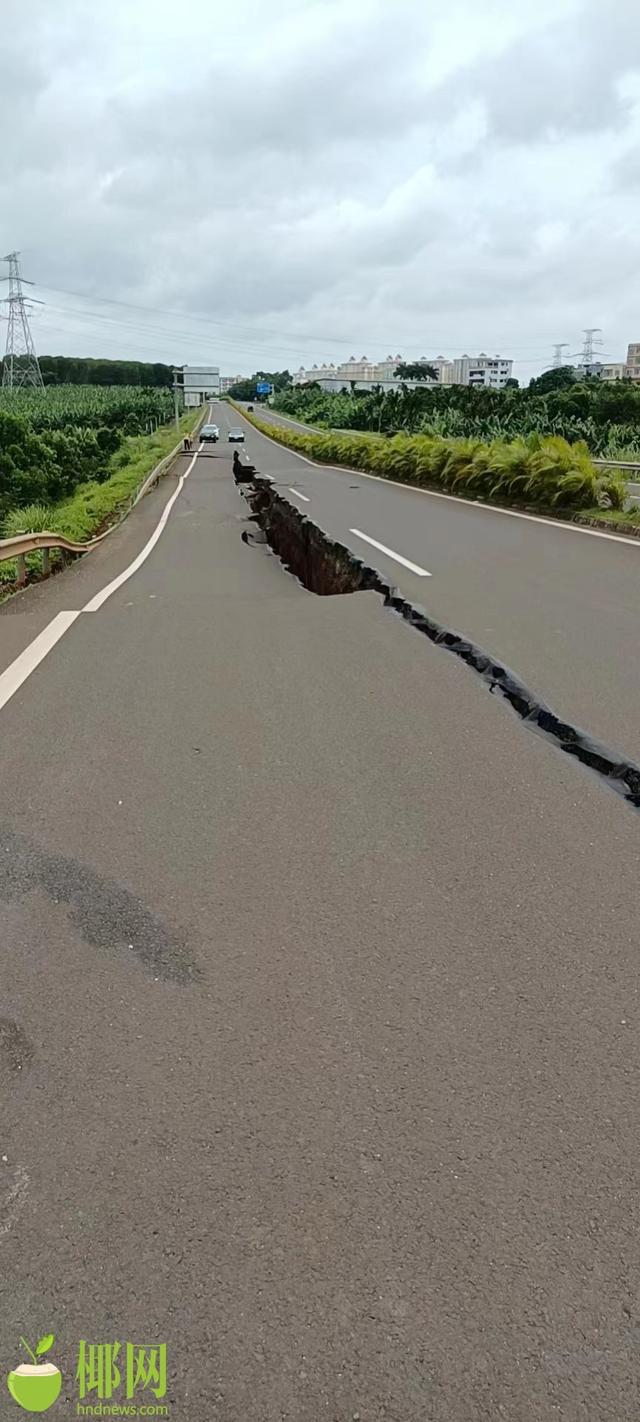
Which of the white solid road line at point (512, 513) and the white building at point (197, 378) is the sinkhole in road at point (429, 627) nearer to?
the white solid road line at point (512, 513)

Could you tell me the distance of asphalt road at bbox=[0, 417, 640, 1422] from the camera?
1794 millimetres

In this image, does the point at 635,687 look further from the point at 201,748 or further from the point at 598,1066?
the point at 598,1066

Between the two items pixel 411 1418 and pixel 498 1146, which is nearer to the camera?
pixel 411 1418

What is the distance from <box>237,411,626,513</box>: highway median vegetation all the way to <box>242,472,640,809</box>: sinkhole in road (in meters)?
4.99

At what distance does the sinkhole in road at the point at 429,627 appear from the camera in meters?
4.66

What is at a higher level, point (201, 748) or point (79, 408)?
point (79, 408)

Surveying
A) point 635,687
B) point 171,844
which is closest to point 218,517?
point 635,687

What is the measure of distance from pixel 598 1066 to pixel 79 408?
88227 millimetres

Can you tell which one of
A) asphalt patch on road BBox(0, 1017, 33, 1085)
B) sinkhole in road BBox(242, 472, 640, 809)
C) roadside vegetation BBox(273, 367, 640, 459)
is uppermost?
roadside vegetation BBox(273, 367, 640, 459)

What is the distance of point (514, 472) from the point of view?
19031 millimetres

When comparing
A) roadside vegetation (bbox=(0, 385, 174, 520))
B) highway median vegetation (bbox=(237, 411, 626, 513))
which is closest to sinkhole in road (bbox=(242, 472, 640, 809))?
highway median vegetation (bbox=(237, 411, 626, 513))

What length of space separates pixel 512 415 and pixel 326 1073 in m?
55.2

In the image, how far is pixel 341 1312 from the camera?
1829mm

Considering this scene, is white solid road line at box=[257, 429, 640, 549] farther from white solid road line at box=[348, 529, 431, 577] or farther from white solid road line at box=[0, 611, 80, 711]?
white solid road line at box=[0, 611, 80, 711]
